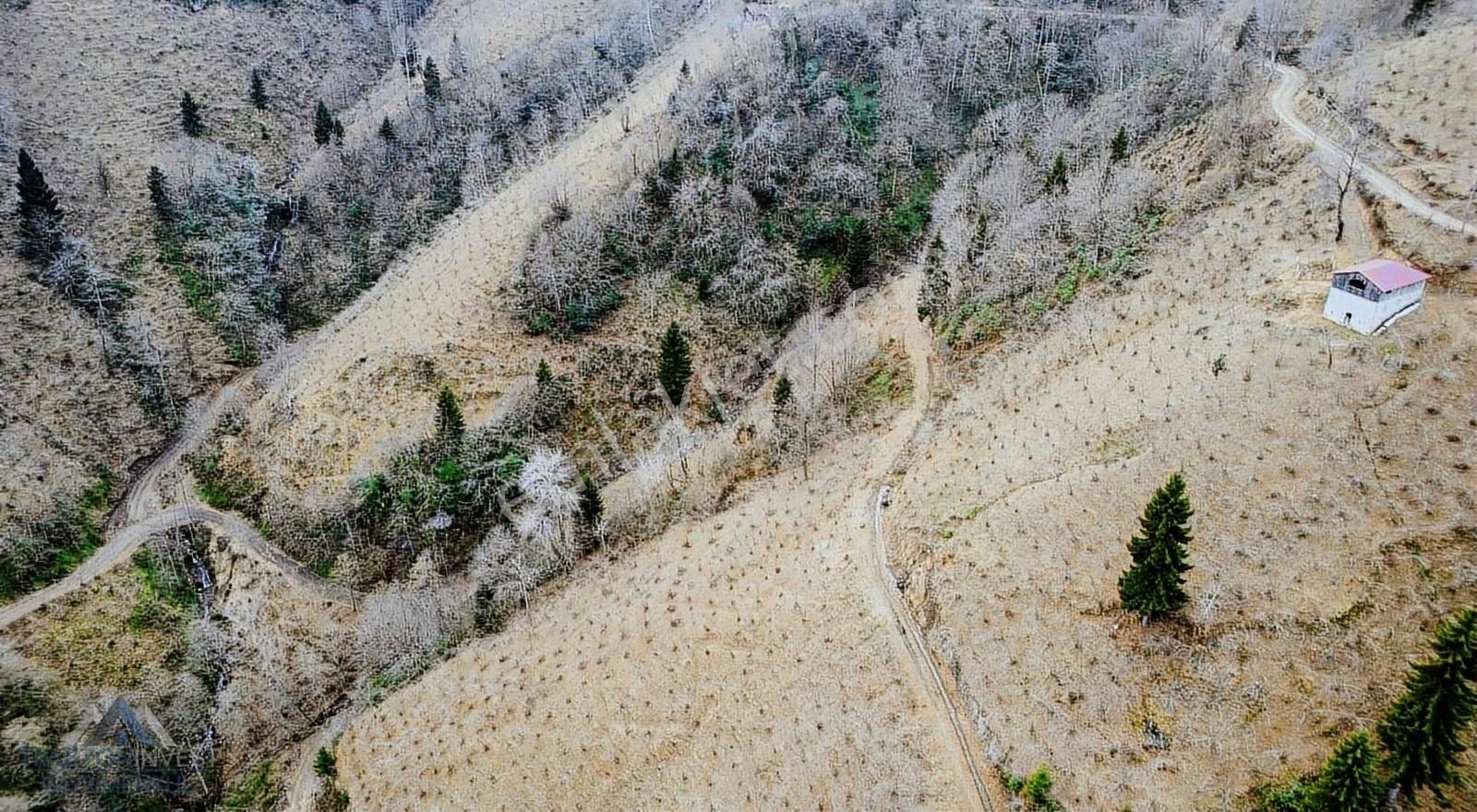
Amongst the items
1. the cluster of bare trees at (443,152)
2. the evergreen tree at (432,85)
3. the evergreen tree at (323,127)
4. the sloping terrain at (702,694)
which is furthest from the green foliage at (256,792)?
the evergreen tree at (432,85)

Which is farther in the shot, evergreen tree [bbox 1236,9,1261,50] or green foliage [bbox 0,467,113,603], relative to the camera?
evergreen tree [bbox 1236,9,1261,50]

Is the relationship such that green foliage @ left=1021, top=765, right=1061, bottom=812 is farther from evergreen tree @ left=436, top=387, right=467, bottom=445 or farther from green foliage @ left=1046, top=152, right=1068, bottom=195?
green foliage @ left=1046, top=152, right=1068, bottom=195

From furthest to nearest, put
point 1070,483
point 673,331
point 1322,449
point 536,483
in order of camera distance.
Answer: point 673,331 → point 536,483 → point 1070,483 → point 1322,449

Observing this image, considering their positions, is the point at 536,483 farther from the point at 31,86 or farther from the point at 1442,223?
the point at 31,86

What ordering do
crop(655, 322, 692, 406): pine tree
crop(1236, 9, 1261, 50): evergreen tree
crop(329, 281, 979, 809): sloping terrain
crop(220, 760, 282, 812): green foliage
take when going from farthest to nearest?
crop(1236, 9, 1261, 50): evergreen tree, crop(655, 322, 692, 406): pine tree, crop(220, 760, 282, 812): green foliage, crop(329, 281, 979, 809): sloping terrain

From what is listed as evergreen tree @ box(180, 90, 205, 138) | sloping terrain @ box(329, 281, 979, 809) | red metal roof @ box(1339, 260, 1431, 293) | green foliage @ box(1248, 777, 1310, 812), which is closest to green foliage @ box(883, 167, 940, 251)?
sloping terrain @ box(329, 281, 979, 809)

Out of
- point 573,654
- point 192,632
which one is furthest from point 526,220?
point 573,654

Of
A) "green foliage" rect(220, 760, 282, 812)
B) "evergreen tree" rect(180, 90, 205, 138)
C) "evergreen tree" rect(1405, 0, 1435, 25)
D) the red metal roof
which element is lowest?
"green foliage" rect(220, 760, 282, 812)
